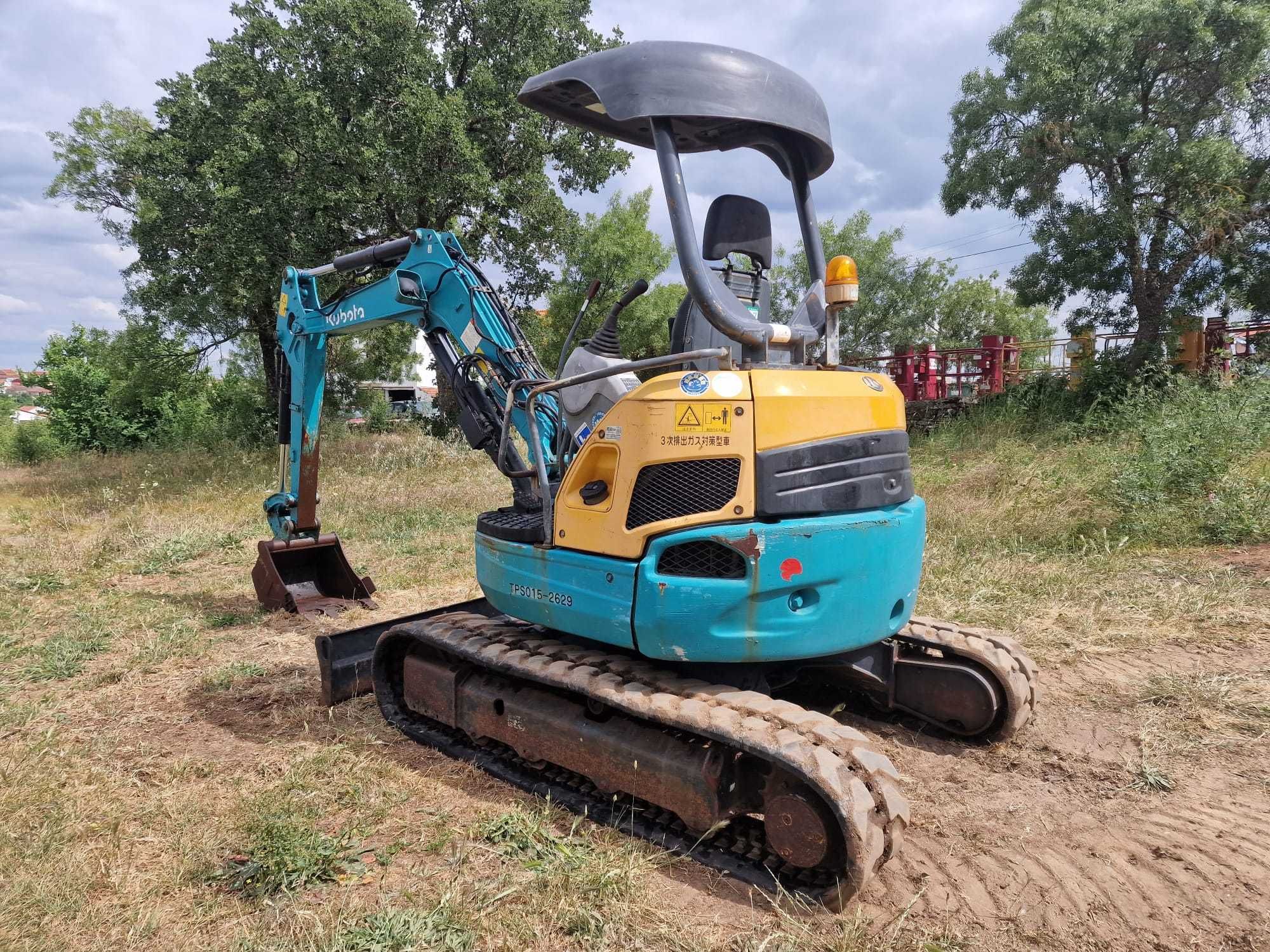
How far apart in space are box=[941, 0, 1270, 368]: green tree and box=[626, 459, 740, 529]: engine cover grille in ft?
50.2

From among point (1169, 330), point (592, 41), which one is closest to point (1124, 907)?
point (1169, 330)

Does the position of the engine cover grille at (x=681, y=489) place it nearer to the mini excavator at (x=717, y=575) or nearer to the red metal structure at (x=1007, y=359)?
the mini excavator at (x=717, y=575)

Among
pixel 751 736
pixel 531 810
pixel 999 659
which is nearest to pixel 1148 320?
pixel 999 659

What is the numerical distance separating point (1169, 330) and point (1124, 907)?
15904 millimetres

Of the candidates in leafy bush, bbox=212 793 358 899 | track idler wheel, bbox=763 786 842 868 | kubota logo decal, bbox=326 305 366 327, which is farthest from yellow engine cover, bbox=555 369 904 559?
kubota logo decal, bbox=326 305 366 327

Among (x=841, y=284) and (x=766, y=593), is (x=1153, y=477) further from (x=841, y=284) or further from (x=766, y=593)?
(x=766, y=593)

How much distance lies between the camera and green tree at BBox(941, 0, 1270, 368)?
1430 cm

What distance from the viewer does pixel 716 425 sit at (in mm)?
3043

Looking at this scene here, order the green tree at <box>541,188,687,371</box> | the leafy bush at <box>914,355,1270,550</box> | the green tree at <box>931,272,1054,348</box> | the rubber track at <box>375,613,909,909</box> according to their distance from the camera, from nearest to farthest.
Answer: the rubber track at <box>375,613,909,909</box>, the leafy bush at <box>914,355,1270,550</box>, the green tree at <box>541,188,687,371</box>, the green tree at <box>931,272,1054,348</box>

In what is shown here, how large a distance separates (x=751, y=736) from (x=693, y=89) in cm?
236

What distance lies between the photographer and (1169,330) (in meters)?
15.5

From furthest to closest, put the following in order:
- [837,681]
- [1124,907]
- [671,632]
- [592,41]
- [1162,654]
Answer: [592,41] → [1162,654] → [837,681] → [671,632] → [1124,907]

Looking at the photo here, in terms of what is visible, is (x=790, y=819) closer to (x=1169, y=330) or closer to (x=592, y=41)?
(x=1169, y=330)

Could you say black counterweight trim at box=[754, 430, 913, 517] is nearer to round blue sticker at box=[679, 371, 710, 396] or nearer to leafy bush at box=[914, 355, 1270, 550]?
round blue sticker at box=[679, 371, 710, 396]
